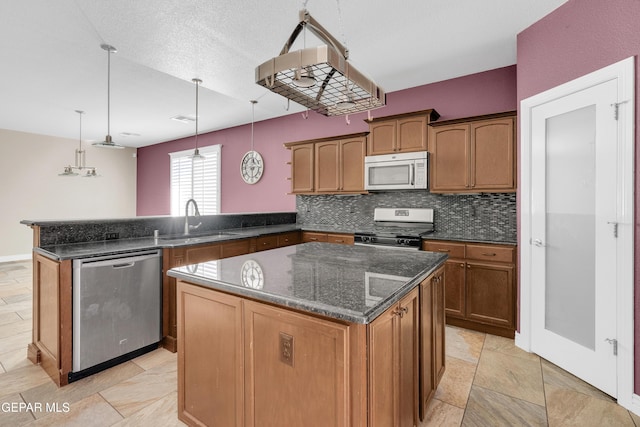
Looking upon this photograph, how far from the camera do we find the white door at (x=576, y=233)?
2.18m

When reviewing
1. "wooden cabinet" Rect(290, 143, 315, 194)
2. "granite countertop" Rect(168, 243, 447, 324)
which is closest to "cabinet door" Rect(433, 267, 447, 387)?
"granite countertop" Rect(168, 243, 447, 324)

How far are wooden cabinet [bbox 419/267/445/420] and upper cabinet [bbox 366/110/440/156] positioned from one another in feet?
7.15

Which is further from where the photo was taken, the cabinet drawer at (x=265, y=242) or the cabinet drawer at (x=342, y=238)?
the cabinet drawer at (x=342, y=238)

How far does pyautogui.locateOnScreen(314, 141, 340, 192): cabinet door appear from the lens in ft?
14.8

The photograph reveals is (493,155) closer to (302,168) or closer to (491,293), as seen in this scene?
(491,293)

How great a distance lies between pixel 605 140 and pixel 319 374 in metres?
2.50

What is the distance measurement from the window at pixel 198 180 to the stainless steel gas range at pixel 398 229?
3.86m

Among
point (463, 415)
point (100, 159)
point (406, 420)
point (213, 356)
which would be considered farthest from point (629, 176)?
point (100, 159)

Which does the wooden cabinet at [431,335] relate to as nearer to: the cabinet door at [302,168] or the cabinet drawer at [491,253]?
the cabinet drawer at [491,253]

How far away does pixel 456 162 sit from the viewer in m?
3.52

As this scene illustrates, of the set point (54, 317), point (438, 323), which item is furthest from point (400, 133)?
point (54, 317)

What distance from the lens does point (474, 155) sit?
3393 mm

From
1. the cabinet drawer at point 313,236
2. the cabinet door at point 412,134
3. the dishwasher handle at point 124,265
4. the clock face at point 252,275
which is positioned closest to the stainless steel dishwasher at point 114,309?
the dishwasher handle at point 124,265

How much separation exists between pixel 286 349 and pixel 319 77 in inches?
46.5
